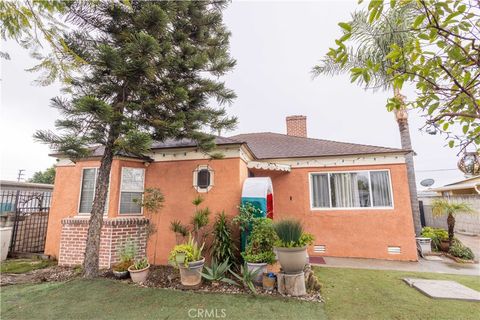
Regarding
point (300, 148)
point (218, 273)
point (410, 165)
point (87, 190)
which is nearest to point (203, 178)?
point (218, 273)

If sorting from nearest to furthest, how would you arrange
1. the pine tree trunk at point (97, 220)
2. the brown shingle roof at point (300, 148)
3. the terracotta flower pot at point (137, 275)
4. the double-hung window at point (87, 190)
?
the terracotta flower pot at point (137, 275), the pine tree trunk at point (97, 220), the double-hung window at point (87, 190), the brown shingle roof at point (300, 148)

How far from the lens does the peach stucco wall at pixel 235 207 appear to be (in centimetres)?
987

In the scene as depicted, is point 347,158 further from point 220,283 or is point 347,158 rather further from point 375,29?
point 220,283

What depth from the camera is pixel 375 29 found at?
11.4 m

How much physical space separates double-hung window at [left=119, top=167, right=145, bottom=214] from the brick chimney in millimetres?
11710

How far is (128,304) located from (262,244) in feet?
14.4

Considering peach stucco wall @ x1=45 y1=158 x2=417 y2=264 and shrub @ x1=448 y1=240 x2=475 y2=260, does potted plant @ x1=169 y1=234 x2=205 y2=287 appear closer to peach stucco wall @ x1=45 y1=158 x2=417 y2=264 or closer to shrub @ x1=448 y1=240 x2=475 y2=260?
peach stucco wall @ x1=45 y1=158 x2=417 y2=264

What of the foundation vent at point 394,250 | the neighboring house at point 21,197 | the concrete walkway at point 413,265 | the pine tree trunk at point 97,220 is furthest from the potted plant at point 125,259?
the foundation vent at point 394,250

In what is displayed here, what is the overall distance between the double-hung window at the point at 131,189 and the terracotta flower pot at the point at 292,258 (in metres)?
6.70

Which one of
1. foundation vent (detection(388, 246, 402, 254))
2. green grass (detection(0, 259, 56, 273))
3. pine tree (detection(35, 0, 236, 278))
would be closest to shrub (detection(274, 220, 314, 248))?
pine tree (detection(35, 0, 236, 278))

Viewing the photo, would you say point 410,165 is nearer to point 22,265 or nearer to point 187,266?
point 187,266

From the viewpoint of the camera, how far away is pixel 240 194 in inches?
380

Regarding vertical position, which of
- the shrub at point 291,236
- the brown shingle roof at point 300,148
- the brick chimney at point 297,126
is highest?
the brick chimney at point 297,126

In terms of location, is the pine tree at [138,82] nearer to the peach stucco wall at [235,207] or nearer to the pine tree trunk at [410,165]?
the peach stucco wall at [235,207]
